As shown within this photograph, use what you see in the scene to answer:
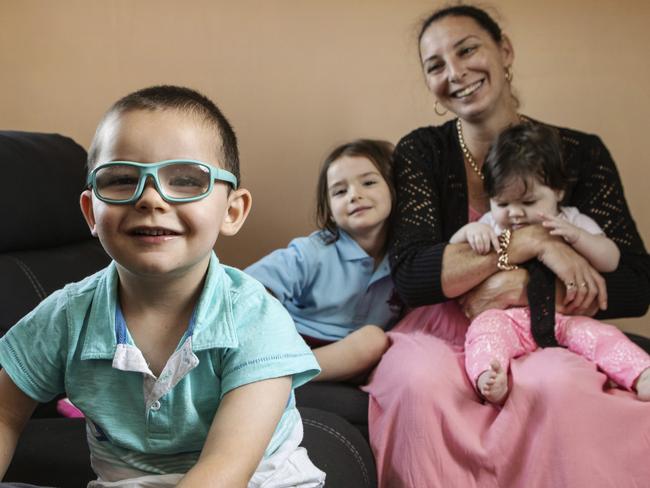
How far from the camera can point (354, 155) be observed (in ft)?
6.59

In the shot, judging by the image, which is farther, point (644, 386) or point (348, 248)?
point (348, 248)

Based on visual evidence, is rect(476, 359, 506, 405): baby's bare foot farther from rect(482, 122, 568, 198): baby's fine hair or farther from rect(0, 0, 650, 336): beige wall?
rect(0, 0, 650, 336): beige wall

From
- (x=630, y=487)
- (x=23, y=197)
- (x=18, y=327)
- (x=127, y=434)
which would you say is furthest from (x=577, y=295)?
(x=23, y=197)

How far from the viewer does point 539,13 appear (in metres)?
2.30

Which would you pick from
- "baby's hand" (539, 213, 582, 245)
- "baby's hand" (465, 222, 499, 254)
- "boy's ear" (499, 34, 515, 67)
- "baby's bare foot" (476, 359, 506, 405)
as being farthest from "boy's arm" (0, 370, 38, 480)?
"boy's ear" (499, 34, 515, 67)

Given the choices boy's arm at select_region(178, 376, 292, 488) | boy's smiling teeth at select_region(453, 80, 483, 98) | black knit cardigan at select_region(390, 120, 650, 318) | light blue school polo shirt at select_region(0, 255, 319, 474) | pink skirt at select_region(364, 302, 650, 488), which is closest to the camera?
boy's arm at select_region(178, 376, 292, 488)

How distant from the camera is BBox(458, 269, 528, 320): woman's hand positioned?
167 cm

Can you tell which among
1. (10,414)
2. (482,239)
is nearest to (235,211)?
(10,414)

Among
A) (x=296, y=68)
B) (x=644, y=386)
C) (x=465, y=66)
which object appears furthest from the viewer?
(x=296, y=68)

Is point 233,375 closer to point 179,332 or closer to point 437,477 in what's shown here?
point 179,332

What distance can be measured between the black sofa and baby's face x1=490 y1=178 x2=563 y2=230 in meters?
0.58

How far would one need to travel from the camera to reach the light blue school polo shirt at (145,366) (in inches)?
38.9

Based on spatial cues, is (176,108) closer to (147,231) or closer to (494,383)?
(147,231)

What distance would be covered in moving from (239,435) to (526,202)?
1.08 m
